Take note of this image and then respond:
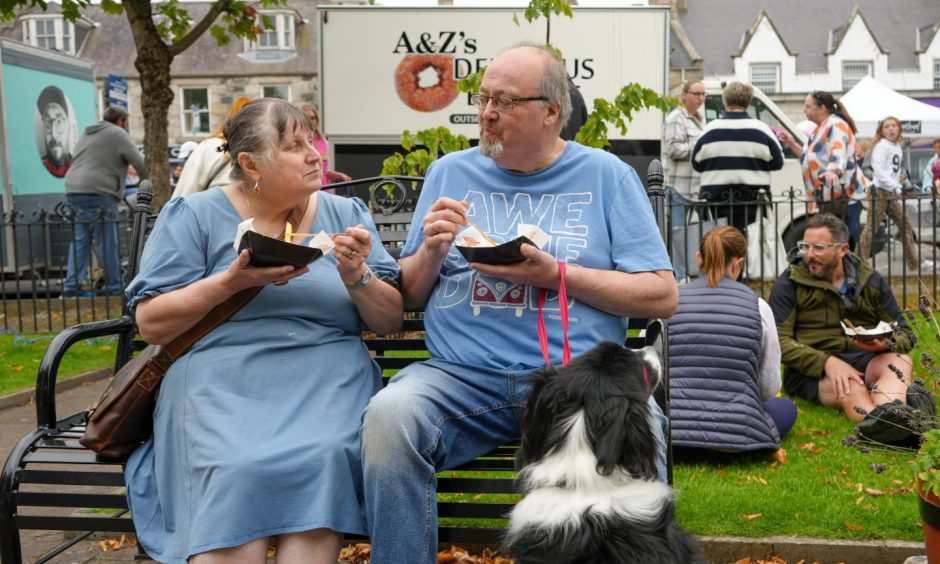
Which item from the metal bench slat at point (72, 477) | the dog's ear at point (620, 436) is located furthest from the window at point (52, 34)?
the dog's ear at point (620, 436)

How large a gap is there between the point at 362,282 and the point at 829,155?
7416mm

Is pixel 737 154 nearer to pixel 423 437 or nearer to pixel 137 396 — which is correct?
pixel 423 437

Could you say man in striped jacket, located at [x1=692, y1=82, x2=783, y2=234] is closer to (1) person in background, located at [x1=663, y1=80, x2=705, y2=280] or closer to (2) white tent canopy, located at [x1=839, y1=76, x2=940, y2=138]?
(1) person in background, located at [x1=663, y1=80, x2=705, y2=280]

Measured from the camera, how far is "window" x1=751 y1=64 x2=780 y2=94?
2046 inches

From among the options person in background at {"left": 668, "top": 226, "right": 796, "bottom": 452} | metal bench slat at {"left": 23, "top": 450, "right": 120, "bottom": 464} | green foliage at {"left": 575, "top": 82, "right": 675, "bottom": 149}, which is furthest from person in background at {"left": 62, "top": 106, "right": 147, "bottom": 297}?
metal bench slat at {"left": 23, "top": 450, "right": 120, "bottom": 464}

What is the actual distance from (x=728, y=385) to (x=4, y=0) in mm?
7718

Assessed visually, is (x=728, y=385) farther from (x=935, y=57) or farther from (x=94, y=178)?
(x=935, y=57)

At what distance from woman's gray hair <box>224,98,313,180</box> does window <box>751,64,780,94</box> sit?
172 ft

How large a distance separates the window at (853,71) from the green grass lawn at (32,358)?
5150 centimetres

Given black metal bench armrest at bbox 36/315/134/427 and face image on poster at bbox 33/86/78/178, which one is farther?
face image on poster at bbox 33/86/78/178

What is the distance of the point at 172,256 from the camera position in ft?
9.53

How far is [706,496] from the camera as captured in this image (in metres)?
4.07

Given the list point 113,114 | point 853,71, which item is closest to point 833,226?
point 113,114

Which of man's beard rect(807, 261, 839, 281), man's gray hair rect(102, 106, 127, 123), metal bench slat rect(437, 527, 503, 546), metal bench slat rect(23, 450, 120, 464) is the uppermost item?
man's gray hair rect(102, 106, 127, 123)
